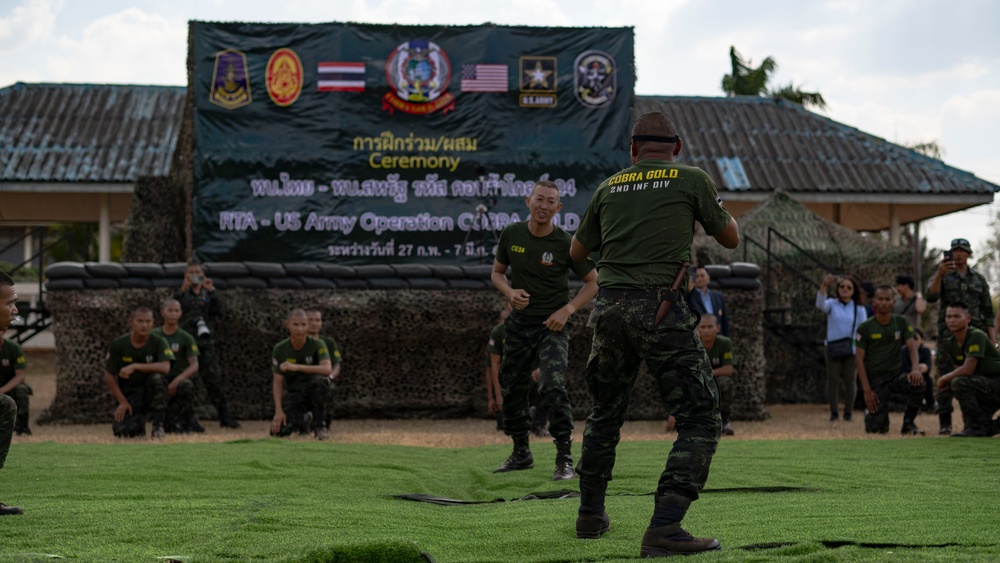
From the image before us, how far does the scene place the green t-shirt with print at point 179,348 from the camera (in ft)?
39.3

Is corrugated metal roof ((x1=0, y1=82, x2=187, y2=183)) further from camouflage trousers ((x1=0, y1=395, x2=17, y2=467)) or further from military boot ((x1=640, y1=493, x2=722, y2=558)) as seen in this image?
military boot ((x1=640, y1=493, x2=722, y2=558))

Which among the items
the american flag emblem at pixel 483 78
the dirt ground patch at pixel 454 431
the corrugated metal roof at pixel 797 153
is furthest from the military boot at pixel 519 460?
the corrugated metal roof at pixel 797 153

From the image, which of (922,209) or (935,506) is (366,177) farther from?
(922,209)

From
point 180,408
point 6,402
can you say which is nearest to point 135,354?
point 180,408

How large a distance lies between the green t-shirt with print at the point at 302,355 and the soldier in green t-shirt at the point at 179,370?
116 cm

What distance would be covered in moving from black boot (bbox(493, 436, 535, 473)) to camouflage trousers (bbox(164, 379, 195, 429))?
5.08 meters

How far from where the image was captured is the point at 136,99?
22984 millimetres

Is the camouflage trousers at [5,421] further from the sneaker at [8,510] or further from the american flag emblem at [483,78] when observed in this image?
the american flag emblem at [483,78]

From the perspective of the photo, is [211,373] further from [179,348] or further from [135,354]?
[135,354]

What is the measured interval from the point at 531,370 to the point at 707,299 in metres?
5.13

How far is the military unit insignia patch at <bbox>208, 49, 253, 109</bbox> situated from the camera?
14484 mm

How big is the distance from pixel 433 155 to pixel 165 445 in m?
5.95

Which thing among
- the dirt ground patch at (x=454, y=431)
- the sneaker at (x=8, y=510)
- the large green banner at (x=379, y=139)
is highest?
the large green banner at (x=379, y=139)

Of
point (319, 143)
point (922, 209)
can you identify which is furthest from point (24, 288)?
point (922, 209)
